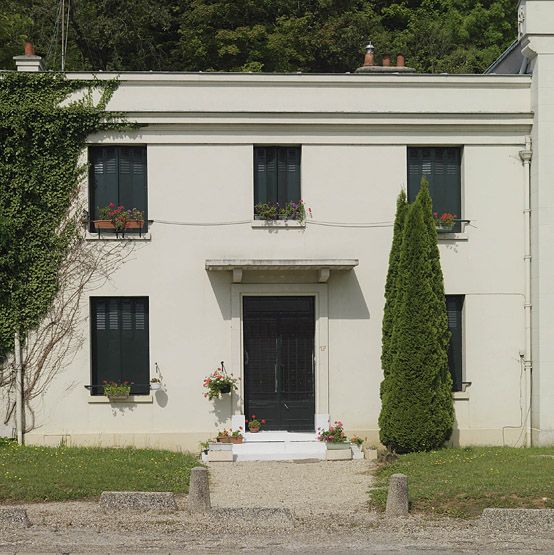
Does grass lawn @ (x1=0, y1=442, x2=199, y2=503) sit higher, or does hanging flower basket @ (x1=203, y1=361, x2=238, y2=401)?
hanging flower basket @ (x1=203, y1=361, x2=238, y2=401)

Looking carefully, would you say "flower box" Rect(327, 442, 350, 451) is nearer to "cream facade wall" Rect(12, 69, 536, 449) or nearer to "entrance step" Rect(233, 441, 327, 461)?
"entrance step" Rect(233, 441, 327, 461)

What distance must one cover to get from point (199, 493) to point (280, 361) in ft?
20.5

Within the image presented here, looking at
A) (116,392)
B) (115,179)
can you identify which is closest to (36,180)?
(115,179)

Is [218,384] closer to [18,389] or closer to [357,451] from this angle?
[357,451]

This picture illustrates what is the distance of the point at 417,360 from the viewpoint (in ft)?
56.7

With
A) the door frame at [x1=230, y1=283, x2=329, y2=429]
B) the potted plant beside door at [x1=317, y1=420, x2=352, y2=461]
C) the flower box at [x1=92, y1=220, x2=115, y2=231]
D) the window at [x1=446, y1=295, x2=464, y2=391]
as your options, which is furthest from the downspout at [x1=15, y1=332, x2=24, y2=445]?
the window at [x1=446, y1=295, x2=464, y2=391]

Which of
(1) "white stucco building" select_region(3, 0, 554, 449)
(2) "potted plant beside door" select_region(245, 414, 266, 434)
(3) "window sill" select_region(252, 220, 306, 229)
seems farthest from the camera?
(3) "window sill" select_region(252, 220, 306, 229)

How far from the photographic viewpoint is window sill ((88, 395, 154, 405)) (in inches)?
719

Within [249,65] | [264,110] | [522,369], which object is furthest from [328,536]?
[249,65]

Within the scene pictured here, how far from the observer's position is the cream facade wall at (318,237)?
18.4 meters

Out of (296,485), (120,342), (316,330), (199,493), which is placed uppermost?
(316,330)

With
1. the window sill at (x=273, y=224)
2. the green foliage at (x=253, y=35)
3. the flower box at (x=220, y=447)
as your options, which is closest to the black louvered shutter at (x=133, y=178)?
the window sill at (x=273, y=224)

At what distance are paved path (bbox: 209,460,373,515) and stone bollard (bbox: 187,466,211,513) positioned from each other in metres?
0.85

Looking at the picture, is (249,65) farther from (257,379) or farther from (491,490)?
(491,490)
